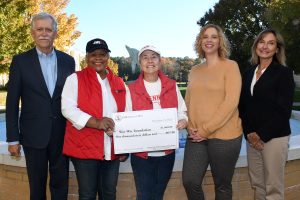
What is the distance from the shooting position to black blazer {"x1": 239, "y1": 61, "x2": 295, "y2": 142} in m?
3.52

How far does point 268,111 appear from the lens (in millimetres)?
3535

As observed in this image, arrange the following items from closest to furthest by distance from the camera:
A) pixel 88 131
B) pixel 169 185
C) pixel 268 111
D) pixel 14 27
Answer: pixel 88 131 → pixel 268 111 → pixel 169 185 → pixel 14 27

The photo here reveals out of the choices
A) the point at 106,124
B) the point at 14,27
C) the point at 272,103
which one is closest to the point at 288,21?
the point at 14,27

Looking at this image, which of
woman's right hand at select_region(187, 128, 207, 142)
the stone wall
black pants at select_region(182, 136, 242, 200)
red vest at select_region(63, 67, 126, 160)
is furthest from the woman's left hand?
the stone wall

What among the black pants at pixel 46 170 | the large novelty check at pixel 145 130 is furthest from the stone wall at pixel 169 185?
the large novelty check at pixel 145 130

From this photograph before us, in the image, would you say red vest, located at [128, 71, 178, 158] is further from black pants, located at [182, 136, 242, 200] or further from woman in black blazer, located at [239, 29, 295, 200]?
woman in black blazer, located at [239, 29, 295, 200]

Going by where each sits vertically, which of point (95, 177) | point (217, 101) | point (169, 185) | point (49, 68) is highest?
point (49, 68)

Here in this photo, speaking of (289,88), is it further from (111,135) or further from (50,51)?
(50,51)

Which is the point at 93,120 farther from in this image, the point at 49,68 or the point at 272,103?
the point at 272,103

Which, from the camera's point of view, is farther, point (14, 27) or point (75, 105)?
point (14, 27)

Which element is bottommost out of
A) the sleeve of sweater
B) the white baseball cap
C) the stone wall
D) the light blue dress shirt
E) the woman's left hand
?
the stone wall

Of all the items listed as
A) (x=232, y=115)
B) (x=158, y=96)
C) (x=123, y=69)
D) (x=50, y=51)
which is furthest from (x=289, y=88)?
(x=123, y=69)

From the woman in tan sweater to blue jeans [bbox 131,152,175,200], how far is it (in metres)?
0.24

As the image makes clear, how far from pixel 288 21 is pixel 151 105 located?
19517 millimetres
